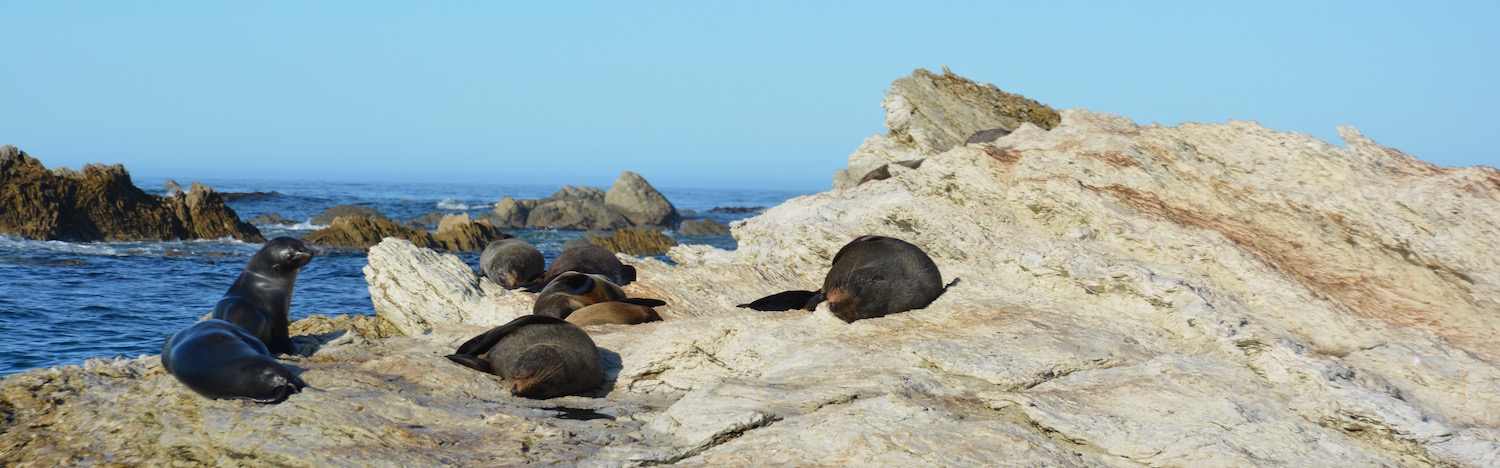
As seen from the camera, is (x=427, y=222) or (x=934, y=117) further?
(x=427, y=222)

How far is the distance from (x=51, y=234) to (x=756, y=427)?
98.2 feet

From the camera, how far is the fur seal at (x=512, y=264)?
14312 mm

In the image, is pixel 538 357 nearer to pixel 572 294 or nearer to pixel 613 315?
pixel 613 315

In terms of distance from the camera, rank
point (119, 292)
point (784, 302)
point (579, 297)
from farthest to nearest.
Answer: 1. point (119, 292)
2. point (579, 297)
3. point (784, 302)

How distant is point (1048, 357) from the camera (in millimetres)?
7062

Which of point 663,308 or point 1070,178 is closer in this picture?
point 1070,178

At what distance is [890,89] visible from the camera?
57.9 feet

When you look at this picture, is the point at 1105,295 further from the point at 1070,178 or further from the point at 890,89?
the point at 890,89

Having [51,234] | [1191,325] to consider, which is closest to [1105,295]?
[1191,325]

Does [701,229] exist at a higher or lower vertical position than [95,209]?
lower

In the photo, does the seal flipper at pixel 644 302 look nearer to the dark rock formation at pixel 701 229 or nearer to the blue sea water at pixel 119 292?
the blue sea water at pixel 119 292

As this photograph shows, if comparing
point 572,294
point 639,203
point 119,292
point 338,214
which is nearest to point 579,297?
point 572,294

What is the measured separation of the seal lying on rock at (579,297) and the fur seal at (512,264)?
116 inches

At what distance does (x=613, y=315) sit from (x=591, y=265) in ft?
10.7
